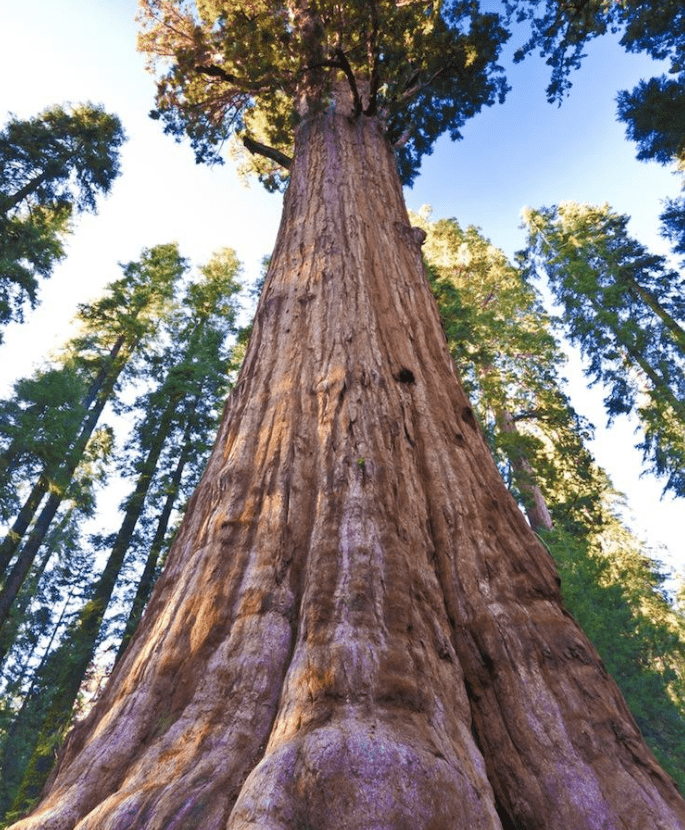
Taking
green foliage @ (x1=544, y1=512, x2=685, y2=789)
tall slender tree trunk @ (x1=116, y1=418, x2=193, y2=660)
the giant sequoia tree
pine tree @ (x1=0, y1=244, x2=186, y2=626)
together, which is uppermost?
pine tree @ (x1=0, y1=244, x2=186, y2=626)

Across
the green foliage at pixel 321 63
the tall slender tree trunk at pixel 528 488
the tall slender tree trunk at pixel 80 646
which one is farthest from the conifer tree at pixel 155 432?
the tall slender tree trunk at pixel 528 488

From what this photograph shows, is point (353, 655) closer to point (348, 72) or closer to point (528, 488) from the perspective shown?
point (348, 72)

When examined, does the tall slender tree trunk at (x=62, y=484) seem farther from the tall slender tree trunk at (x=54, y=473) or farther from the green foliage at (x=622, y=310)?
the green foliage at (x=622, y=310)

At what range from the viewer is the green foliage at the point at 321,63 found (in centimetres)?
660

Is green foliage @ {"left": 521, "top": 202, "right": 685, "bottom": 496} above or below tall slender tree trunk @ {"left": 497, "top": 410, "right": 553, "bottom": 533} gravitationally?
above

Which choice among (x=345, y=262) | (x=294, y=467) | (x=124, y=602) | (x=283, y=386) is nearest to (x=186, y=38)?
(x=345, y=262)

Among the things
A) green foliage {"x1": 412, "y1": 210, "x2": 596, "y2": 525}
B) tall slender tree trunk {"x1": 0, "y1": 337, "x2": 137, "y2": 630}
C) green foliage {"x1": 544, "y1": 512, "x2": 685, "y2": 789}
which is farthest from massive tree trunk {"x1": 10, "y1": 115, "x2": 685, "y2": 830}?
tall slender tree trunk {"x1": 0, "y1": 337, "x2": 137, "y2": 630}

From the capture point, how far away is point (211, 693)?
62.7 inches

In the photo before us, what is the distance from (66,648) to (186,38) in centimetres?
1337

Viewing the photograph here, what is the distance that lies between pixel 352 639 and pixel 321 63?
22.3 ft

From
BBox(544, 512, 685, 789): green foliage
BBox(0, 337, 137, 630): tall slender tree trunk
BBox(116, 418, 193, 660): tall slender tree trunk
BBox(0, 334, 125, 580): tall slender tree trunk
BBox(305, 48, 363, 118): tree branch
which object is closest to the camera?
BBox(305, 48, 363, 118): tree branch

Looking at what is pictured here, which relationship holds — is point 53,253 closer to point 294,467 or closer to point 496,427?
point 496,427

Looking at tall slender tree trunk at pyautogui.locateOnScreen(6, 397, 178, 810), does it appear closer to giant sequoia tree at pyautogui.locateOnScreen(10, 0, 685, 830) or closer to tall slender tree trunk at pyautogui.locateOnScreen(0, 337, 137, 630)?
tall slender tree trunk at pyautogui.locateOnScreen(0, 337, 137, 630)

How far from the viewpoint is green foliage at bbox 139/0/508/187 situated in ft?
21.7
